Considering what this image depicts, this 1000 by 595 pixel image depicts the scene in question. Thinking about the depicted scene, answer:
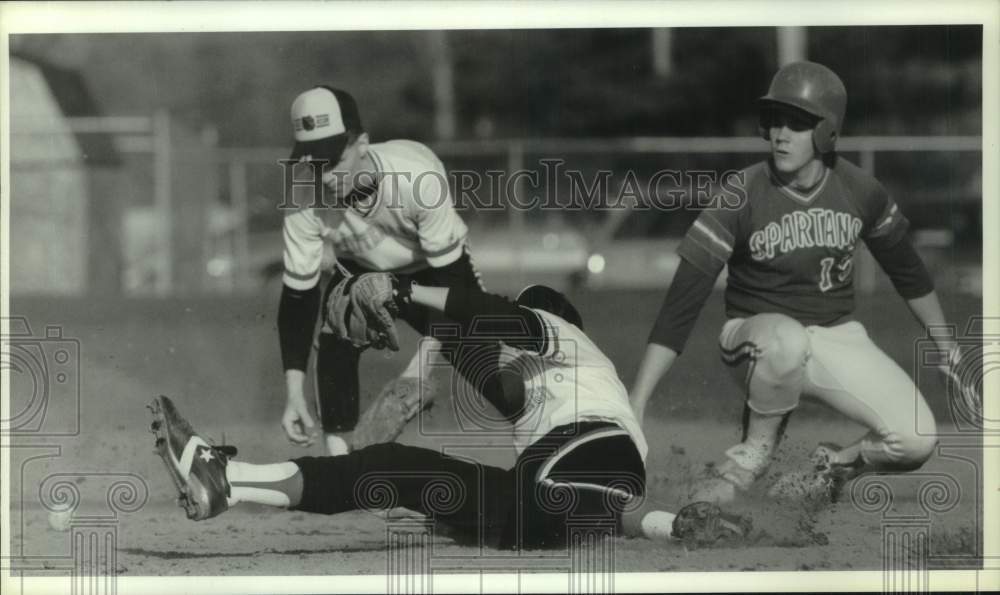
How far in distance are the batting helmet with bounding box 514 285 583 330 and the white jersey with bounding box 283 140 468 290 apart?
274 millimetres

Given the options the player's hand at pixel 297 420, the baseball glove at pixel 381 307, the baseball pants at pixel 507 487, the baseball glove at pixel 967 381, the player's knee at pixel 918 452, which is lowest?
the baseball pants at pixel 507 487

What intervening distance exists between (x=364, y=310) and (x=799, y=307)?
1467 mm

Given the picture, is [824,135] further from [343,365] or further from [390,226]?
[343,365]

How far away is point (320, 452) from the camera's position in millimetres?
4969

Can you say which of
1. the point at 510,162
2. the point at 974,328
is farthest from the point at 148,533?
the point at 974,328

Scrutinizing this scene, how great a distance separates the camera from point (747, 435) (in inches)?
196

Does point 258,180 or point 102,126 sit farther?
point 258,180

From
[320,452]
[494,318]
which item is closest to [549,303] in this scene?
[494,318]

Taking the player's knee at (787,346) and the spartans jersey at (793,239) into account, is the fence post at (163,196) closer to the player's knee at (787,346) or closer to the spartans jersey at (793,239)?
the spartans jersey at (793,239)

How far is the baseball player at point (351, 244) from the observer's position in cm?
494

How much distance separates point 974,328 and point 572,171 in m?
1.45

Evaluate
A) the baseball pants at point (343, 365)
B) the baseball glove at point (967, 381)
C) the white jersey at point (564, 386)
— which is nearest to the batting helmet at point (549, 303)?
the white jersey at point (564, 386)

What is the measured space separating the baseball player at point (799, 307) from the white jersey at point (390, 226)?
820 mm

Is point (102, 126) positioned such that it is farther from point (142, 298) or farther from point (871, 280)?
point (871, 280)
